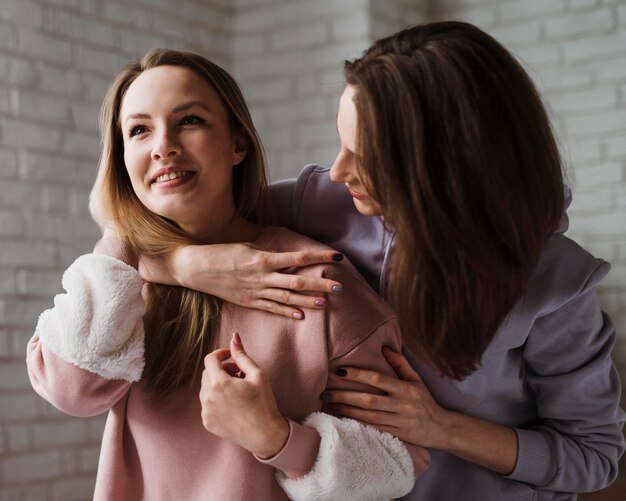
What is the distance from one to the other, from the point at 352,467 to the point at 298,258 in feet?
1.18

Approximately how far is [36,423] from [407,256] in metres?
1.99

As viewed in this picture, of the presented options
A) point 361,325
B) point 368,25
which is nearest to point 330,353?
point 361,325

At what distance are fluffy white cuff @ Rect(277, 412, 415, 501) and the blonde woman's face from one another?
1.44 ft

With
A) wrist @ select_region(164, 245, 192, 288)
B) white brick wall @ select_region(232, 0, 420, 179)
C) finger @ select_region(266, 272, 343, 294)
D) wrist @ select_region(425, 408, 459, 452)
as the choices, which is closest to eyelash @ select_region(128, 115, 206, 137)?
wrist @ select_region(164, 245, 192, 288)

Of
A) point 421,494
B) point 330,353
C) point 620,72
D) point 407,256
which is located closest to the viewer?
point 407,256

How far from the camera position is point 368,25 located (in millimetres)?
3326

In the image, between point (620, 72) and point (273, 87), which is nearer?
point (620, 72)

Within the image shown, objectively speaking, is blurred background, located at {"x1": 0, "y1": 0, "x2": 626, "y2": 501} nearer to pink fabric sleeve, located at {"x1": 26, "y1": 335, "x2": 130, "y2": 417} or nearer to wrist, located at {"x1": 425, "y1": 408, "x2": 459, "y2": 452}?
pink fabric sleeve, located at {"x1": 26, "y1": 335, "x2": 130, "y2": 417}

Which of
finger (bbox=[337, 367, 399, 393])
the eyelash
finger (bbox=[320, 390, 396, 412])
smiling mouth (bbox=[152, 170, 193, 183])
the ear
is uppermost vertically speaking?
the eyelash

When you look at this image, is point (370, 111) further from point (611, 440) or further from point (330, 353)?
point (611, 440)

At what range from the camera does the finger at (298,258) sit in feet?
5.02

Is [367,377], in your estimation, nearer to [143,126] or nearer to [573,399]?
[573,399]

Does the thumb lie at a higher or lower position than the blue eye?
lower

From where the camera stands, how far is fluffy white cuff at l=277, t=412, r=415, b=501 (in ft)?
4.56
